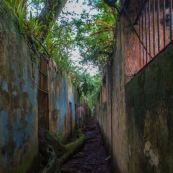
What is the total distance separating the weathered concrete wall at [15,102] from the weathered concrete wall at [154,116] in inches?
66.5

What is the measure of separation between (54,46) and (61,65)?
1784 mm

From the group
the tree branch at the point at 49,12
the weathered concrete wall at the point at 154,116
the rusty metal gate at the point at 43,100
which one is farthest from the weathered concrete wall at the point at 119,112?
the tree branch at the point at 49,12

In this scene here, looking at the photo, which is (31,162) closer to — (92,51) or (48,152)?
(48,152)

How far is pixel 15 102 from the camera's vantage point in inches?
127

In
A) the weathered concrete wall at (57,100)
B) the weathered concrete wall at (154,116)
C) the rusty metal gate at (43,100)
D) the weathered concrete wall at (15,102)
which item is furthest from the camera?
the weathered concrete wall at (57,100)

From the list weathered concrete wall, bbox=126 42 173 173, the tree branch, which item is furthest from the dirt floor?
the tree branch

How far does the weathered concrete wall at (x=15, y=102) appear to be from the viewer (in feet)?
9.28

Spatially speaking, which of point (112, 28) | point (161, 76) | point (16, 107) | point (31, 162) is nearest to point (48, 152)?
point (31, 162)

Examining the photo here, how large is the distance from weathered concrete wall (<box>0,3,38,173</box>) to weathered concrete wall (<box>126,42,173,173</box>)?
1.69 m

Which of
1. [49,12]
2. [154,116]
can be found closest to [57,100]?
[49,12]

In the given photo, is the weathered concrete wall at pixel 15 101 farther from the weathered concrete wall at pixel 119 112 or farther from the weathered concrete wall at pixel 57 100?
the weathered concrete wall at pixel 57 100

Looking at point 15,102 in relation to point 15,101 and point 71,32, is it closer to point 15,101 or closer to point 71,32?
point 15,101

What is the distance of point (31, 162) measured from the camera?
3961 millimetres

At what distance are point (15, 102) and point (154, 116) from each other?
2016mm
